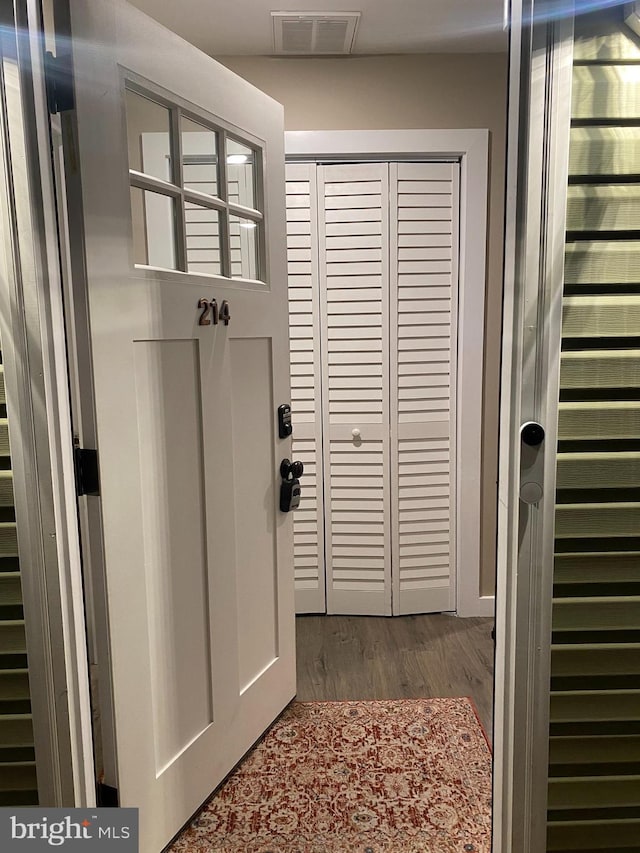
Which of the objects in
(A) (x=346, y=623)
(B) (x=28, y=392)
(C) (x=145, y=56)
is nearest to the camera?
(B) (x=28, y=392)

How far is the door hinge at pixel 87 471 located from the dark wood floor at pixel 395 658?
1428 mm

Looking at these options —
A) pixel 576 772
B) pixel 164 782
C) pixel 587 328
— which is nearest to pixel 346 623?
pixel 164 782

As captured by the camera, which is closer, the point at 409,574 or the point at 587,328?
the point at 587,328

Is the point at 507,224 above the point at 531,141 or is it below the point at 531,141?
below

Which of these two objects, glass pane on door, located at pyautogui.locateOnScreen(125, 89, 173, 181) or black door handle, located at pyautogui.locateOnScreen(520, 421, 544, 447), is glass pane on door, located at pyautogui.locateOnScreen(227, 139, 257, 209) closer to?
glass pane on door, located at pyautogui.locateOnScreen(125, 89, 173, 181)

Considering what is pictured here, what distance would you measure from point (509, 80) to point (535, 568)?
3.17 ft

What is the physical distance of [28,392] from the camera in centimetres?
123

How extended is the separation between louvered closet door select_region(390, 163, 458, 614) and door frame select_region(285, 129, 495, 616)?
0.15 ft

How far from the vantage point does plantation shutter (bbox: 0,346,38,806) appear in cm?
125

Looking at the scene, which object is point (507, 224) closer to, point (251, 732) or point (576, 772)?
point (576, 772)

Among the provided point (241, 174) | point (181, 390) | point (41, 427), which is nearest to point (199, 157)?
point (241, 174)

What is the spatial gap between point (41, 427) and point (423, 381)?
1.97m

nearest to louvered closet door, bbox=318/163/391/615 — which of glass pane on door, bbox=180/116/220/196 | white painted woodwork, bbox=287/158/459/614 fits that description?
white painted woodwork, bbox=287/158/459/614

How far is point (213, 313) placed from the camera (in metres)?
1.77
